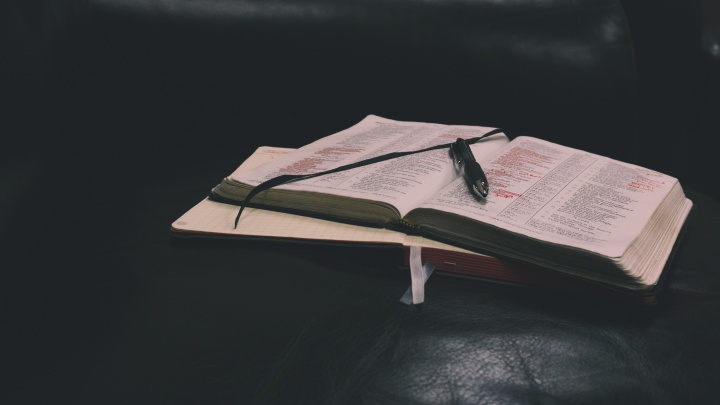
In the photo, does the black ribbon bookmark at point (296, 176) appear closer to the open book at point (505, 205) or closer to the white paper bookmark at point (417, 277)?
the open book at point (505, 205)

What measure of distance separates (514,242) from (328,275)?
185 mm

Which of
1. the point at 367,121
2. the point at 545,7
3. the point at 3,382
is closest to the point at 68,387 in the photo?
the point at 3,382

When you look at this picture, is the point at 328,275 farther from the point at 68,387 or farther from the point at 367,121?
the point at 367,121

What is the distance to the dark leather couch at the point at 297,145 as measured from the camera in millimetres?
541

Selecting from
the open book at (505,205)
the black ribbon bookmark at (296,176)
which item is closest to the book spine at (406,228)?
the open book at (505,205)

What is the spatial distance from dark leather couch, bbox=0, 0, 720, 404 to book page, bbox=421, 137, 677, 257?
0.06 metres

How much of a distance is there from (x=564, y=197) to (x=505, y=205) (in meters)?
0.07

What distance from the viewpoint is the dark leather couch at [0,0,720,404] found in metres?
0.54

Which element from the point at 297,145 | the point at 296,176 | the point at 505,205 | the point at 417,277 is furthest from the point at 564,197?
the point at 297,145

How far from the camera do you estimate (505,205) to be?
0.68 meters

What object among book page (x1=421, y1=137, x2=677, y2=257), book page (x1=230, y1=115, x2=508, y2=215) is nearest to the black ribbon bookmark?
book page (x1=230, y1=115, x2=508, y2=215)

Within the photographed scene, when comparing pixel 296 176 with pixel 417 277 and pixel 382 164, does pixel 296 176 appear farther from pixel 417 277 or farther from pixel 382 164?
pixel 417 277

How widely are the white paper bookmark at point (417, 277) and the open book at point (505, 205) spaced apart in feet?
0.08

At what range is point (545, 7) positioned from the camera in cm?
118
